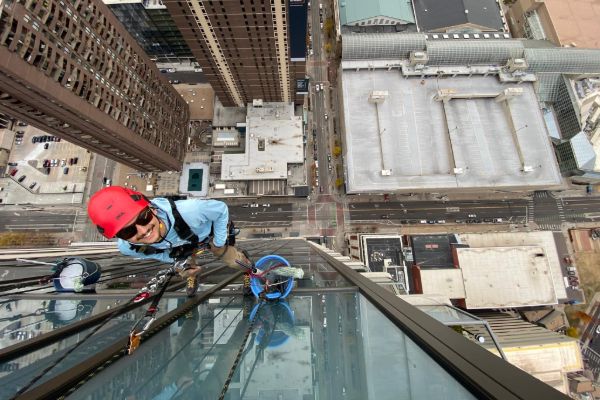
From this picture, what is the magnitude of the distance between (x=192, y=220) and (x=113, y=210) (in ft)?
9.51

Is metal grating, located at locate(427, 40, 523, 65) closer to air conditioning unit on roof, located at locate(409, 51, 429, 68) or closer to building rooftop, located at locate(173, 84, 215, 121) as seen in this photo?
air conditioning unit on roof, located at locate(409, 51, 429, 68)

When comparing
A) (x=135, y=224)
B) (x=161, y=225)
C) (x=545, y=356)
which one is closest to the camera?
(x=135, y=224)

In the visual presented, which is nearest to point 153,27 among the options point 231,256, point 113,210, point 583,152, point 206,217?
point 231,256

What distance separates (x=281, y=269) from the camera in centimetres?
1164

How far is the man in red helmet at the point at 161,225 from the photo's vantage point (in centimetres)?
765

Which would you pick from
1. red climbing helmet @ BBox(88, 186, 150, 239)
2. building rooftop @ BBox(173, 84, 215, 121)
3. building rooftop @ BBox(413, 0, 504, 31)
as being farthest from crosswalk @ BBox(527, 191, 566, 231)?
red climbing helmet @ BBox(88, 186, 150, 239)

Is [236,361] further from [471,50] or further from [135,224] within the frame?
[471,50]

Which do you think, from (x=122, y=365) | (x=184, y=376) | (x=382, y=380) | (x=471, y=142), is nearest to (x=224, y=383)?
(x=184, y=376)

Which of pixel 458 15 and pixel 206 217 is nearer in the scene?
pixel 206 217

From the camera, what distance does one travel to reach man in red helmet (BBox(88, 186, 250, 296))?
7652 mm

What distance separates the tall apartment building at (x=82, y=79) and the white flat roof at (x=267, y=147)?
36.7 feet

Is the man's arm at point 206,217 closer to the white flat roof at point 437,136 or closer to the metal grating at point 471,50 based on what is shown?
the white flat roof at point 437,136

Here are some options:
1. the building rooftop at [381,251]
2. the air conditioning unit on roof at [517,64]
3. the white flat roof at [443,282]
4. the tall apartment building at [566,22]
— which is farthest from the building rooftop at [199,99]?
the tall apartment building at [566,22]

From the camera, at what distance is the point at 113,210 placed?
757 centimetres
